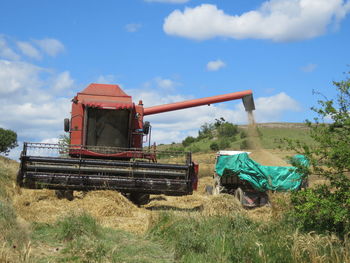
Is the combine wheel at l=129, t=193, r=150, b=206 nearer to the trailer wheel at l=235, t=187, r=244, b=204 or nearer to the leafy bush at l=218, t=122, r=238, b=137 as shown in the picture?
the trailer wheel at l=235, t=187, r=244, b=204

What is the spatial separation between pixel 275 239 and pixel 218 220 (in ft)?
5.45

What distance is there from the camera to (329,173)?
8039mm

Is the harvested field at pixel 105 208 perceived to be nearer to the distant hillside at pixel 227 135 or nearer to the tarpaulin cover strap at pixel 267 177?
the tarpaulin cover strap at pixel 267 177

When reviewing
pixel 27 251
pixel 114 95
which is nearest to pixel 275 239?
pixel 27 251

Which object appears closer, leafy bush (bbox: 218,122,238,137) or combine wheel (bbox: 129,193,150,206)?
combine wheel (bbox: 129,193,150,206)

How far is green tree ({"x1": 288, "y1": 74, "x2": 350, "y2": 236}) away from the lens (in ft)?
24.9

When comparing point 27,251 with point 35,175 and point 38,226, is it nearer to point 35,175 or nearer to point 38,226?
point 38,226

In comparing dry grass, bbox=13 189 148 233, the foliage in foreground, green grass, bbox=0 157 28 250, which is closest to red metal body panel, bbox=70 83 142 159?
dry grass, bbox=13 189 148 233

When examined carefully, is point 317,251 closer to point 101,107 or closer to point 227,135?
point 101,107

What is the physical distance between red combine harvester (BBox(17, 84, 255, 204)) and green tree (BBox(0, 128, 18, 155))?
3004 centimetres

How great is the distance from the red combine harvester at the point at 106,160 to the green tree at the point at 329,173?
4506mm

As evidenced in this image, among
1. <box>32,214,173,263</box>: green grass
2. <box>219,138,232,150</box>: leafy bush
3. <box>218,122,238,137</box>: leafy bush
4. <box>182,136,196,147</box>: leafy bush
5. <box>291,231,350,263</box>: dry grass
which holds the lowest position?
<box>32,214,173,263</box>: green grass

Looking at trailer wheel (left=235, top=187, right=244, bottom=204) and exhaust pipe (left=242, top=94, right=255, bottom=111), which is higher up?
exhaust pipe (left=242, top=94, right=255, bottom=111)

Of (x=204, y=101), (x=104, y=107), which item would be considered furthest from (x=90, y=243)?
(x=204, y=101)
